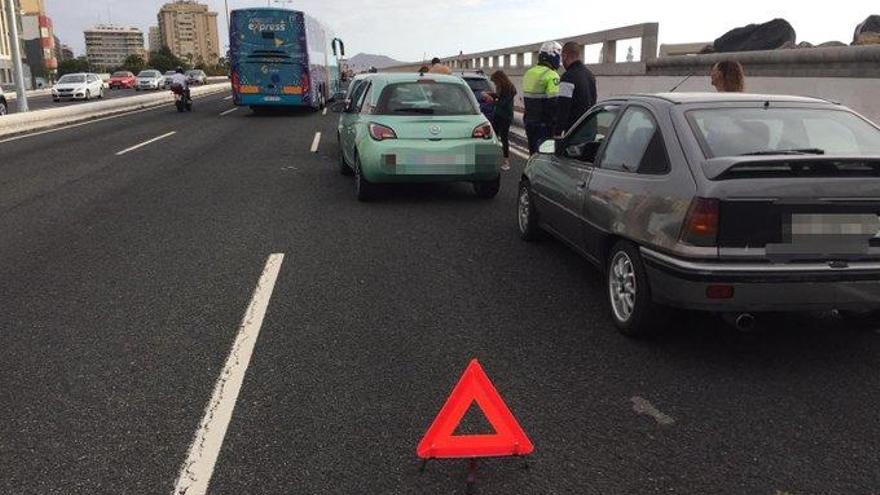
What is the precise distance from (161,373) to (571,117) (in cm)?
666

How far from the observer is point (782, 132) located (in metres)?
4.38

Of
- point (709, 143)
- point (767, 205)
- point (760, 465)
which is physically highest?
point (709, 143)

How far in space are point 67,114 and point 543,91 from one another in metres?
18.9

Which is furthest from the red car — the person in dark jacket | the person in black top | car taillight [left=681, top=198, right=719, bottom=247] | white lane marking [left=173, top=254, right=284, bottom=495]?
car taillight [left=681, top=198, right=719, bottom=247]

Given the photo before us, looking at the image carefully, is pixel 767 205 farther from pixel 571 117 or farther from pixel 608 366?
pixel 571 117

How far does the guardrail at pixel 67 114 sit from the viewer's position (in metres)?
19.2

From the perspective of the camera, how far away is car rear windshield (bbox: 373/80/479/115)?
352 inches

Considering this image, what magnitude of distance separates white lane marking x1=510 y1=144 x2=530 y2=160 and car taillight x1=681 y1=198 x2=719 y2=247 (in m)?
9.21

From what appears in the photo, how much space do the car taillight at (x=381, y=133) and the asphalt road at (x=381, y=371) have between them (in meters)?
1.53

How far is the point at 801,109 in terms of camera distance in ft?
14.9

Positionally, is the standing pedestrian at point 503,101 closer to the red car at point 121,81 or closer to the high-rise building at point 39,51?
the red car at point 121,81

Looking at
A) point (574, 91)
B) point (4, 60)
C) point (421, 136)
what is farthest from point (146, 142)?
point (4, 60)

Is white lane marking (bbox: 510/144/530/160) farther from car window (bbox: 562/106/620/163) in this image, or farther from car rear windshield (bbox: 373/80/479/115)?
A: car window (bbox: 562/106/620/163)

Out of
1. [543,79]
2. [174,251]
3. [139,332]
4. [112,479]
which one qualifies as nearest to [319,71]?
[543,79]
